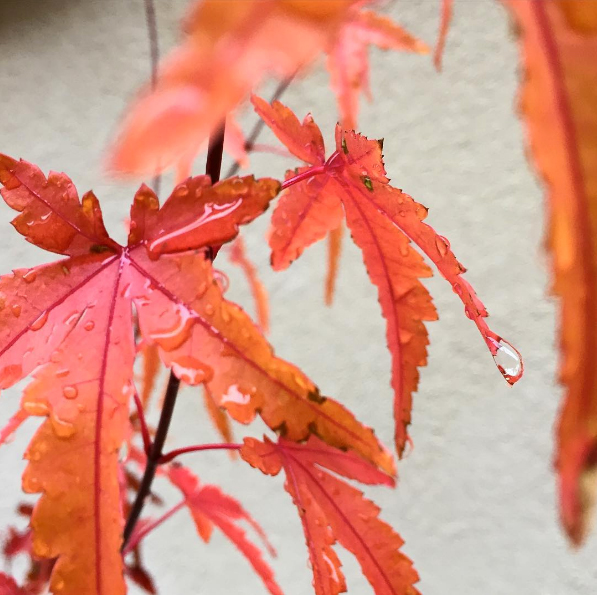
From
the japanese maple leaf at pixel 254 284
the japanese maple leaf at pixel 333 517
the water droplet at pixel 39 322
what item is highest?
the japanese maple leaf at pixel 254 284

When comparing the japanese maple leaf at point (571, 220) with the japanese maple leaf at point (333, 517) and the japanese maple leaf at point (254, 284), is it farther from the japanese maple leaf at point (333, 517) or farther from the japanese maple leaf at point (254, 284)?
the japanese maple leaf at point (254, 284)

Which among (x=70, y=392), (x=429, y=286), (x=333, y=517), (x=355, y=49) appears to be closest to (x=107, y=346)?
(x=70, y=392)

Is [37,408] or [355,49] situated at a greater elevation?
[355,49]

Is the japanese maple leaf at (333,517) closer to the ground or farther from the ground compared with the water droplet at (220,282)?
closer to the ground

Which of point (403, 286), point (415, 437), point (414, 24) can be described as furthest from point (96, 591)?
point (414, 24)

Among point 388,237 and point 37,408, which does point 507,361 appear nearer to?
point 388,237

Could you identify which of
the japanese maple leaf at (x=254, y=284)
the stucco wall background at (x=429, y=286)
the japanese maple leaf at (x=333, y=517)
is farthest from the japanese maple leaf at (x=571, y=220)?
the stucco wall background at (x=429, y=286)

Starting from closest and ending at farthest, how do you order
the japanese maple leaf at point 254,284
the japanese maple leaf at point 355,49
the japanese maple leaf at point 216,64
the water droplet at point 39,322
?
the japanese maple leaf at point 216,64
the water droplet at point 39,322
the japanese maple leaf at point 355,49
the japanese maple leaf at point 254,284

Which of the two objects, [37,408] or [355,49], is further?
[355,49]

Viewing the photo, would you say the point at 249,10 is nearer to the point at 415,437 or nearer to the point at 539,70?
the point at 539,70
